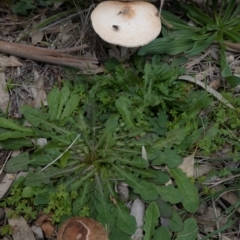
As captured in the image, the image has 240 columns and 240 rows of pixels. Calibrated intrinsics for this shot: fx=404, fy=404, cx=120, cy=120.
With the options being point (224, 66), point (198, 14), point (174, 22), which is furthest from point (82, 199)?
point (198, 14)

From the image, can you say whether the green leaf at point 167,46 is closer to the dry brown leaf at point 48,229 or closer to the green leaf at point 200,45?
the green leaf at point 200,45

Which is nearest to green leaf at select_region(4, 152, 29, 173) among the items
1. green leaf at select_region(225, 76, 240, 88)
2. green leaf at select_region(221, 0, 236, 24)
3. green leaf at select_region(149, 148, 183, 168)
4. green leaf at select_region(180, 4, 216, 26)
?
green leaf at select_region(149, 148, 183, 168)

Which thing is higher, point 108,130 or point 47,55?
point 47,55

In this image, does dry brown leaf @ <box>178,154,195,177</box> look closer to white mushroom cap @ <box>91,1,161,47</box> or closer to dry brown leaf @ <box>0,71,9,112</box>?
white mushroom cap @ <box>91,1,161,47</box>

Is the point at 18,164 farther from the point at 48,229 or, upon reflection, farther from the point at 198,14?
the point at 198,14

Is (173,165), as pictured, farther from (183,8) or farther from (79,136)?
(183,8)

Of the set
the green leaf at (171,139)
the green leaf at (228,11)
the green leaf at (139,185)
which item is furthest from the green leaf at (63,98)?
the green leaf at (228,11)

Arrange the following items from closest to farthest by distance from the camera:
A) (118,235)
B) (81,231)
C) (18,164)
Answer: (81,231)
(118,235)
(18,164)

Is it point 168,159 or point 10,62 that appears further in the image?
point 10,62

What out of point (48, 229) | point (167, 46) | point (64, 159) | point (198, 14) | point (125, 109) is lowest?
point (48, 229)
